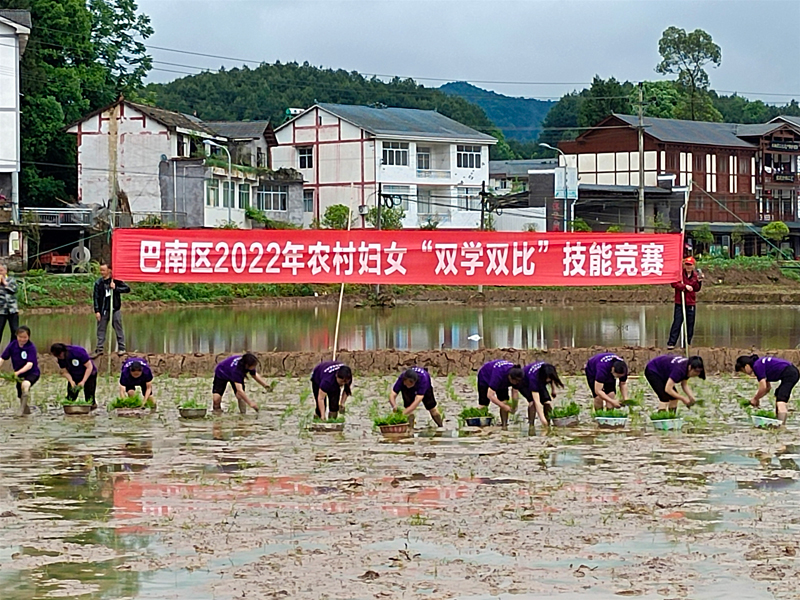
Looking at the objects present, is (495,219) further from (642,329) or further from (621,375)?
(621,375)

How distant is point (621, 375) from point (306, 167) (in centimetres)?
4852

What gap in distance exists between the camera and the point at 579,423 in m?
13.2

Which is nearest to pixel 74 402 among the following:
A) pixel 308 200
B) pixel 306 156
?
pixel 308 200

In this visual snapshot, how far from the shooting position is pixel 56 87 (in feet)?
168

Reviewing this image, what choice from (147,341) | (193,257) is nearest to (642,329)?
(147,341)

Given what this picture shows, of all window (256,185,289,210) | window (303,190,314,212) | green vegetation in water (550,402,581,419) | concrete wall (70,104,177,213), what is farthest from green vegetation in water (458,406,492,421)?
window (303,190,314,212)

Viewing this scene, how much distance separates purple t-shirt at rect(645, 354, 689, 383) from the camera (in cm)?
1304

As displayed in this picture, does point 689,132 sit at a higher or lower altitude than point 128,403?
higher

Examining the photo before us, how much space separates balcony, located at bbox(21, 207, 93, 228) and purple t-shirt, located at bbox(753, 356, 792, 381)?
115 feet

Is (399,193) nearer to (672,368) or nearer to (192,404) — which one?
(192,404)

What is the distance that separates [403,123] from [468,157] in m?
3.79

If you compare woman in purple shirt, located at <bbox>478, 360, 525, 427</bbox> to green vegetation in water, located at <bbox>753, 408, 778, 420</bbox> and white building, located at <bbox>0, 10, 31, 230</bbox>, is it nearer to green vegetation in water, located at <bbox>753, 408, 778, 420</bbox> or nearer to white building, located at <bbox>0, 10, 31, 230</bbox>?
green vegetation in water, located at <bbox>753, 408, 778, 420</bbox>

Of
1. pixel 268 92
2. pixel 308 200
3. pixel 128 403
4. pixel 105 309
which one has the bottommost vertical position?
pixel 128 403

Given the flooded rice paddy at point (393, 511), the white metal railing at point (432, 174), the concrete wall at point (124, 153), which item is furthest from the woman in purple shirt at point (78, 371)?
the white metal railing at point (432, 174)
